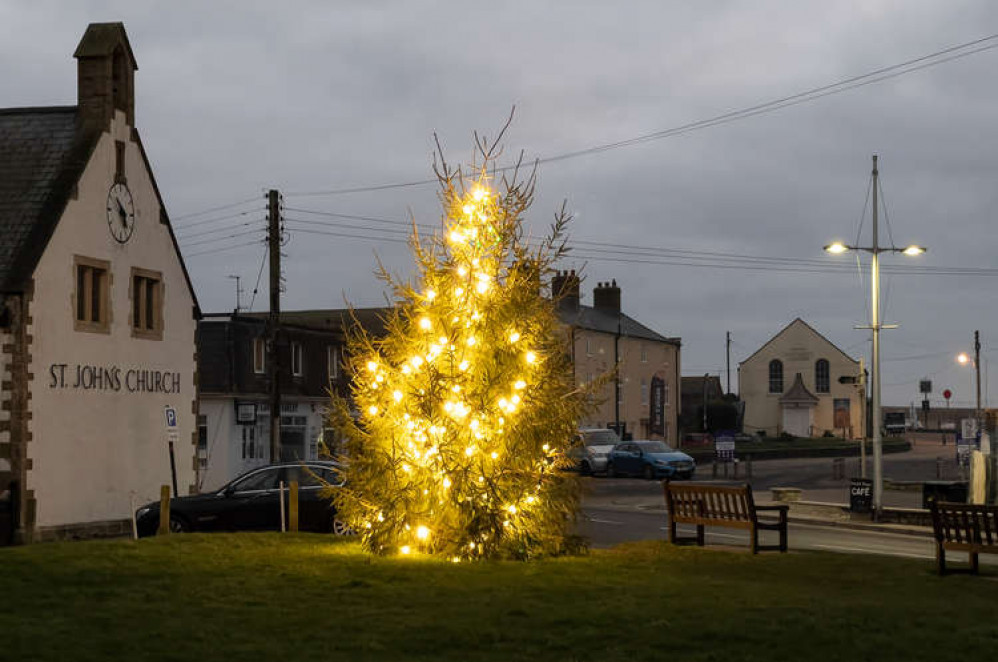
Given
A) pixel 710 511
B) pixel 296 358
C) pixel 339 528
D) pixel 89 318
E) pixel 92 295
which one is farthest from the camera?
pixel 296 358

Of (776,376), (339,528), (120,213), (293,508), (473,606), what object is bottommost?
(339,528)

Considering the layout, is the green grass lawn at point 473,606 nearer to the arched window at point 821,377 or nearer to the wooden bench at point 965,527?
the wooden bench at point 965,527

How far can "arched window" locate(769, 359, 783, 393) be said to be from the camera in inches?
4097

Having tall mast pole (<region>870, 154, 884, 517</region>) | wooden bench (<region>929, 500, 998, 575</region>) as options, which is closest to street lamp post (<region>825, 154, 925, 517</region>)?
tall mast pole (<region>870, 154, 884, 517</region>)

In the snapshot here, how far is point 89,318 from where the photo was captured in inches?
1220

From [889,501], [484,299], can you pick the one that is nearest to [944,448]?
[889,501]

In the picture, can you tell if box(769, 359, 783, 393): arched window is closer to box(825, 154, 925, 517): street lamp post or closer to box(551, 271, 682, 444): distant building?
box(551, 271, 682, 444): distant building

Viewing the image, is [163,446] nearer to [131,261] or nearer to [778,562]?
[131,261]

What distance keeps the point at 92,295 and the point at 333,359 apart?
1016 inches

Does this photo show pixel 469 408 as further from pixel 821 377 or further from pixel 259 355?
pixel 821 377

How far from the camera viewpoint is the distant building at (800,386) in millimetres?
102312

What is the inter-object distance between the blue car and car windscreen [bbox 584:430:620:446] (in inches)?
105

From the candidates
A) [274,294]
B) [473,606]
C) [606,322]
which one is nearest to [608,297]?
[606,322]

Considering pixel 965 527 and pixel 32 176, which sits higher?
pixel 32 176
